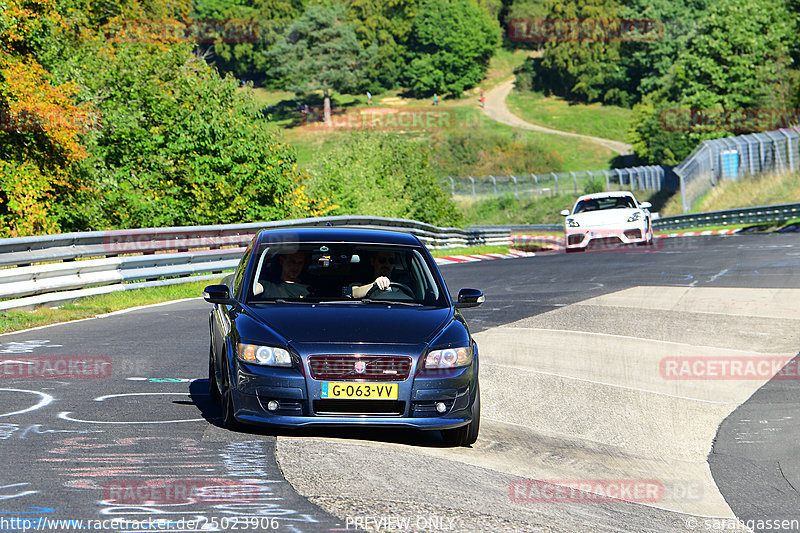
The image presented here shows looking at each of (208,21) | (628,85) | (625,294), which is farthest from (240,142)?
(208,21)

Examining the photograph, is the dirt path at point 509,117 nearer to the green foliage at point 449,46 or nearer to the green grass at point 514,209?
the green foliage at point 449,46

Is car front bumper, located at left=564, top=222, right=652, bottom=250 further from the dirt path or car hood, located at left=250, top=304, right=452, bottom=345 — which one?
the dirt path

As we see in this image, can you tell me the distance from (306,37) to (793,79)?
70.9m

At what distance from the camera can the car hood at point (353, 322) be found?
734 cm

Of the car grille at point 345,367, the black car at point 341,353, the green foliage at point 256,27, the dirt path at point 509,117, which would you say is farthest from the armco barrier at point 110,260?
the green foliage at point 256,27

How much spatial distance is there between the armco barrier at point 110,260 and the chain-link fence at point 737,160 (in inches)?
1366

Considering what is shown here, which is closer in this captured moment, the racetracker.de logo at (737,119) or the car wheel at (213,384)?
the car wheel at (213,384)

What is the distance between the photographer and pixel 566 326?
1427 centimetres

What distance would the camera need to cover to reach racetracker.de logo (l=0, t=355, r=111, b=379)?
10.2 m

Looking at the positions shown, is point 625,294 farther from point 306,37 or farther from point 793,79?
point 306,37

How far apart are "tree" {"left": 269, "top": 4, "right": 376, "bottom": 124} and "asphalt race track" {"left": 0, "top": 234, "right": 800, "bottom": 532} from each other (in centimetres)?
12024

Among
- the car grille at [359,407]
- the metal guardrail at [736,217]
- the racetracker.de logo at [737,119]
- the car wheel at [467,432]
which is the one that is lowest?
the metal guardrail at [736,217]

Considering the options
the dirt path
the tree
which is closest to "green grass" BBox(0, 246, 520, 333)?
the dirt path

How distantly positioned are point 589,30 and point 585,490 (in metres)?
→ 134
